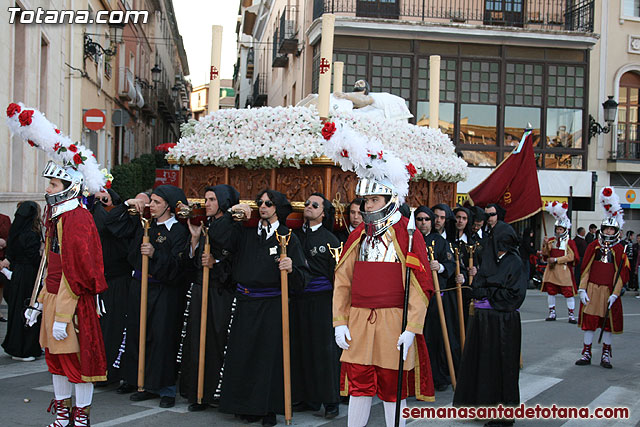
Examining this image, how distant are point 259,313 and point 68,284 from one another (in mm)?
1696

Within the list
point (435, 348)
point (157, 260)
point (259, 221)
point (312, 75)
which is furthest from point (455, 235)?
point (312, 75)

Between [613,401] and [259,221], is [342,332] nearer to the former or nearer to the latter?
[259,221]

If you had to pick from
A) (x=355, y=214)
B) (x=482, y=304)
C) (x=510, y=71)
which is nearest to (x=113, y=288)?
(x=355, y=214)

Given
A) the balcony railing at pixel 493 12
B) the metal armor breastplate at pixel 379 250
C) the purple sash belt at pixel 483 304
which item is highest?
the balcony railing at pixel 493 12

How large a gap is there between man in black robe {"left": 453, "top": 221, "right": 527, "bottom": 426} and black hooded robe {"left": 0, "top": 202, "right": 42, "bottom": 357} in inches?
208

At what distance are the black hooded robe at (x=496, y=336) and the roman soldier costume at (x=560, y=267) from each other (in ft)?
24.3

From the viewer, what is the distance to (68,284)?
17.4 feet

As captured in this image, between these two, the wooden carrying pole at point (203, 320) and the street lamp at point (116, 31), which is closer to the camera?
the wooden carrying pole at point (203, 320)

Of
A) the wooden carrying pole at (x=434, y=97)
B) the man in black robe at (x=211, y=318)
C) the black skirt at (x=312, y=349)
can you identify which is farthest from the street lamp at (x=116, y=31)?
the black skirt at (x=312, y=349)

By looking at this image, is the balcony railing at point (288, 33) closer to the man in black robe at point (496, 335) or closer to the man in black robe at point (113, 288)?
the man in black robe at point (113, 288)

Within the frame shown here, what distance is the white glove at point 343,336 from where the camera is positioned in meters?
5.01

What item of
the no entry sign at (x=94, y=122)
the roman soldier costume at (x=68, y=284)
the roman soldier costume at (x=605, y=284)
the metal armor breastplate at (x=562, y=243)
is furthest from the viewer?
the no entry sign at (x=94, y=122)

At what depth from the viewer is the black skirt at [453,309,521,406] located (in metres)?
6.28

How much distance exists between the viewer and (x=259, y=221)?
20.5ft
